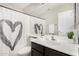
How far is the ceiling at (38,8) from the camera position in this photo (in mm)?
1532

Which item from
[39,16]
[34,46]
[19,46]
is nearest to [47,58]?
[34,46]

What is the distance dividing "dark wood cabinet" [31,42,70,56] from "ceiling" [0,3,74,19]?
0.52 meters

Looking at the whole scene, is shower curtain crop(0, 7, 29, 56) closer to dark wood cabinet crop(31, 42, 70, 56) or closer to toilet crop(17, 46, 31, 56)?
toilet crop(17, 46, 31, 56)

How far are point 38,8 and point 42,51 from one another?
720 millimetres

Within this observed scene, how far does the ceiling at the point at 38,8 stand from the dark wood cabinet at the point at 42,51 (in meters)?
0.52

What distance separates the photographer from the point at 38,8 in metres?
1.62

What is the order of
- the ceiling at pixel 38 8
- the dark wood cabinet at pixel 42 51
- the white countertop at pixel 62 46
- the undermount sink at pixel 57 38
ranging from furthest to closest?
the undermount sink at pixel 57 38 → the ceiling at pixel 38 8 → the dark wood cabinet at pixel 42 51 → the white countertop at pixel 62 46

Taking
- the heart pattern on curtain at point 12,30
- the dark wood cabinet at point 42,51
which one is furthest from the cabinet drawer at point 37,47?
the heart pattern on curtain at point 12,30

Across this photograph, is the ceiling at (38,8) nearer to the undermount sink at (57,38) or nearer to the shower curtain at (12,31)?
the shower curtain at (12,31)

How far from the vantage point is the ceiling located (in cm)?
153

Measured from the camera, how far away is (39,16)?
5.31 ft

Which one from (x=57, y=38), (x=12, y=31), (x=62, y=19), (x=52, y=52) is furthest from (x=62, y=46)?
(x=12, y=31)

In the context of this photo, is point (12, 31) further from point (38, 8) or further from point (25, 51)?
point (38, 8)

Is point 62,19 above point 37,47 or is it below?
above
